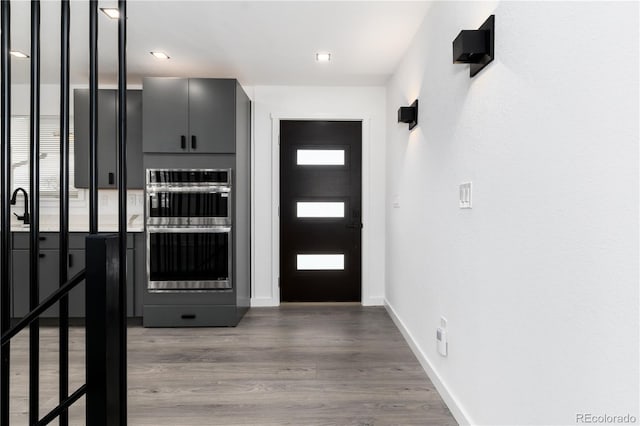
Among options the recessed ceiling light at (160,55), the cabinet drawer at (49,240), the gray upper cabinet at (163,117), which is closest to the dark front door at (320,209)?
the gray upper cabinet at (163,117)

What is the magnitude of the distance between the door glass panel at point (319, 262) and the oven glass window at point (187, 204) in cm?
129

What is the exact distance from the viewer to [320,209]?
4.63 metres

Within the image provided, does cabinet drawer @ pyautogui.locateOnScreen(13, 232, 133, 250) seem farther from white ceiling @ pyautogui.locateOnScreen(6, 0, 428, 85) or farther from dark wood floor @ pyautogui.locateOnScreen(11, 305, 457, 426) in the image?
white ceiling @ pyautogui.locateOnScreen(6, 0, 428, 85)

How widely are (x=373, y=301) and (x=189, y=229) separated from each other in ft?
7.28

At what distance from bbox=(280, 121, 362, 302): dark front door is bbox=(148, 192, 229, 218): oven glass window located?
1001 mm

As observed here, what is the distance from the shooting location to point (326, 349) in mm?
3113

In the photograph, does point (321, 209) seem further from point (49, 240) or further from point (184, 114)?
point (49, 240)

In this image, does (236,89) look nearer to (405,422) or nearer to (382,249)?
(382,249)

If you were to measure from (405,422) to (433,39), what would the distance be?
91.6 inches

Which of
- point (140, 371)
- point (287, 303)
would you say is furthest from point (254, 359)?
point (287, 303)

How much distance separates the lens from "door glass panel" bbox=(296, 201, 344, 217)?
182 inches

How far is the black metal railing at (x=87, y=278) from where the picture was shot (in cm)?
118

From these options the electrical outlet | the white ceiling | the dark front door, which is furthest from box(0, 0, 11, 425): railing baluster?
the dark front door
